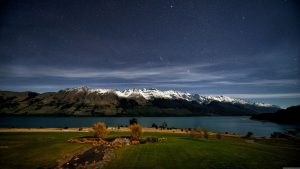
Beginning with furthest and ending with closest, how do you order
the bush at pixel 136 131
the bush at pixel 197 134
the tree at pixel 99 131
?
the bush at pixel 197 134 < the bush at pixel 136 131 < the tree at pixel 99 131

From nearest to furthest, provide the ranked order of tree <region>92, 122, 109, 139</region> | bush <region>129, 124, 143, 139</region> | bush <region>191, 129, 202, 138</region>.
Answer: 1. tree <region>92, 122, 109, 139</region>
2. bush <region>129, 124, 143, 139</region>
3. bush <region>191, 129, 202, 138</region>

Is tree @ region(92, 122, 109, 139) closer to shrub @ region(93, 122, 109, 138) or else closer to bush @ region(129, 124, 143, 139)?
shrub @ region(93, 122, 109, 138)

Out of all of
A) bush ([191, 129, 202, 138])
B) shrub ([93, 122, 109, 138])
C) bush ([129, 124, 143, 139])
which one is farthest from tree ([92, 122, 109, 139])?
bush ([191, 129, 202, 138])

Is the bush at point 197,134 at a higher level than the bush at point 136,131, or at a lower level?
lower

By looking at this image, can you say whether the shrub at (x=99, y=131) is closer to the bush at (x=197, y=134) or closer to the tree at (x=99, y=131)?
the tree at (x=99, y=131)

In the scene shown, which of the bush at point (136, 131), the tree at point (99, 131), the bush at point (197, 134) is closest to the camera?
the tree at point (99, 131)

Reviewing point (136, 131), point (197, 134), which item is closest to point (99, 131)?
point (136, 131)

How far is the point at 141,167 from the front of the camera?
128 feet

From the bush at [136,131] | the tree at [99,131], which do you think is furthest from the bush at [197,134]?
the tree at [99,131]

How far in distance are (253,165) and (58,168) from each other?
3331 cm

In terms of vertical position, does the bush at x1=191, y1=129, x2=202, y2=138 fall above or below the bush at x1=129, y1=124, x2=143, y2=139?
below

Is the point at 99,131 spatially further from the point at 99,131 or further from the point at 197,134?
the point at 197,134

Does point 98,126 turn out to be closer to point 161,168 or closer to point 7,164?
point 7,164

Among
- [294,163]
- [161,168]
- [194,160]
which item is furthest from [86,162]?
[294,163]
